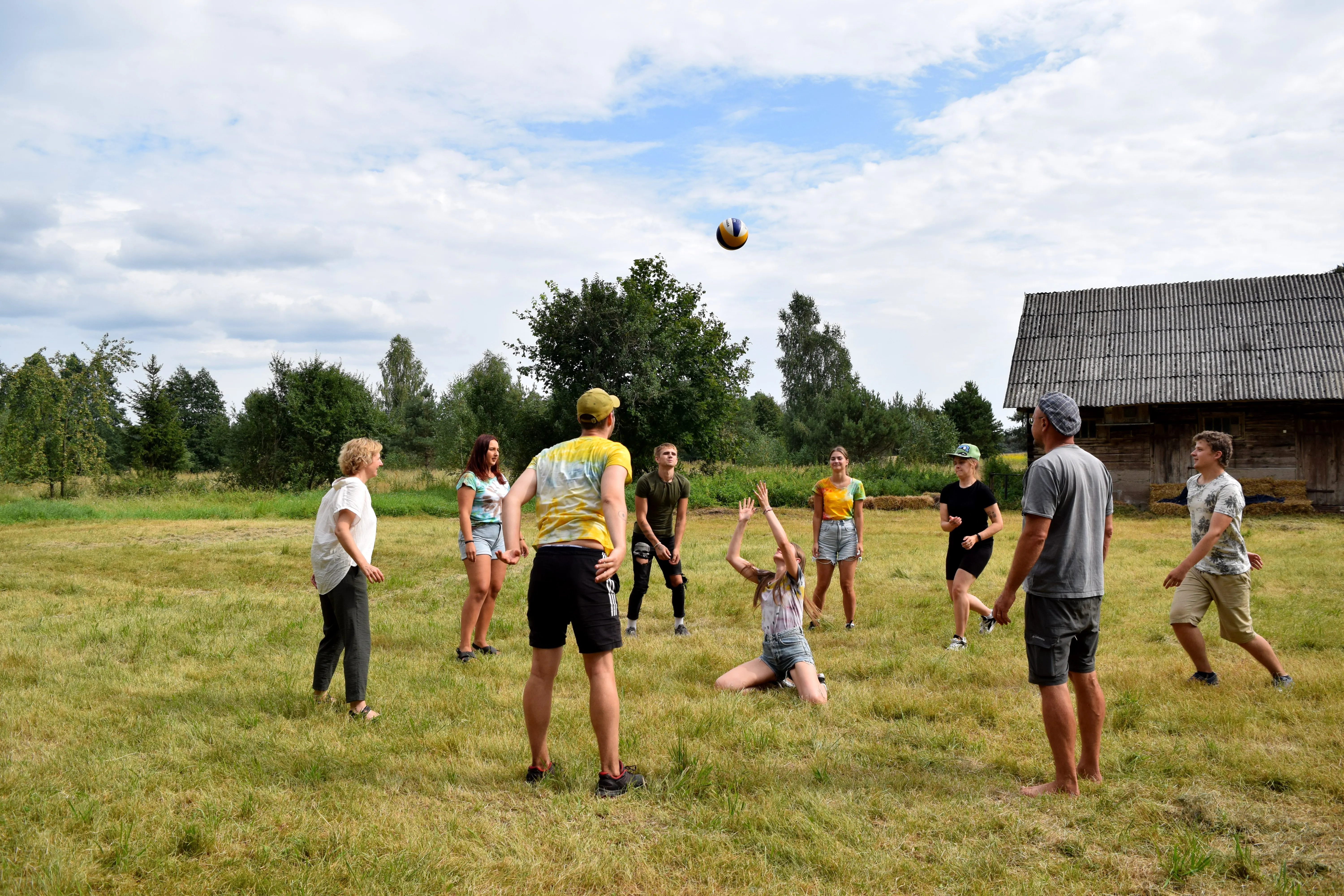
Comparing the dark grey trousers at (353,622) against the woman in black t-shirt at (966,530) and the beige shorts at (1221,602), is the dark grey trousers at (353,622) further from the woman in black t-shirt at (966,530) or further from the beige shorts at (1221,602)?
the beige shorts at (1221,602)

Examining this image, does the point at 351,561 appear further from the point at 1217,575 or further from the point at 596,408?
the point at 1217,575

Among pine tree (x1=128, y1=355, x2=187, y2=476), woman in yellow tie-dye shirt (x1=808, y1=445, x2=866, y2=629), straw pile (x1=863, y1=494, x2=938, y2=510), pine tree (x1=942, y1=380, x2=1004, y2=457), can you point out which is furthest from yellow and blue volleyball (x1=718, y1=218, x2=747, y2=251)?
pine tree (x1=942, y1=380, x2=1004, y2=457)

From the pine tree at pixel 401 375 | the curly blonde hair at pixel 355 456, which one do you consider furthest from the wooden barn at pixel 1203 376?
the pine tree at pixel 401 375

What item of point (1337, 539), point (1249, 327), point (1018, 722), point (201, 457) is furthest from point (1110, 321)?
point (201, 457)

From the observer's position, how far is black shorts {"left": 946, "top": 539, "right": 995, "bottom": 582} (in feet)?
25.7

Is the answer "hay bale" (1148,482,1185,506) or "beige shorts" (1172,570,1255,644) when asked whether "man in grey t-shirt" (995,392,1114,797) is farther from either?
"hay bale" (1148,482,1185,506)

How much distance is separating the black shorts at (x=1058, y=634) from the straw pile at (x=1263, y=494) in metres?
20.1

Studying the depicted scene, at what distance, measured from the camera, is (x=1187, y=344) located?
2461cm

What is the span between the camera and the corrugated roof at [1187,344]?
2283 cm

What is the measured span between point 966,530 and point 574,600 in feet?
16.2

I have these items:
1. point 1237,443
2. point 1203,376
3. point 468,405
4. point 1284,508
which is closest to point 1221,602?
point 1284,508

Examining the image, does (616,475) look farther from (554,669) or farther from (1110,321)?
(1110,321)

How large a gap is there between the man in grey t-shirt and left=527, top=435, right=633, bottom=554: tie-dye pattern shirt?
198 centimetres

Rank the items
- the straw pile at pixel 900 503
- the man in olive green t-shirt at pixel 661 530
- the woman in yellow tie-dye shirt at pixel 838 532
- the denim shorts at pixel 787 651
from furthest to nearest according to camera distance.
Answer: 1. the straw pile at pixel 900 503
2. the woman in yellow tie-dye shirt at pixel 838 532
3. the man in olive green t-shirt at pixel 661 530
4. the denim shorts at pixel 787 651
